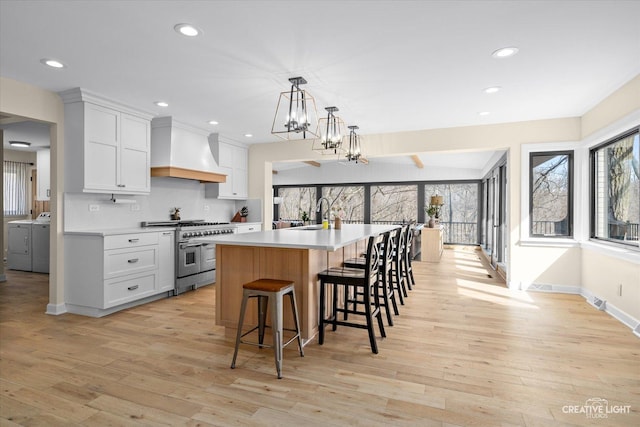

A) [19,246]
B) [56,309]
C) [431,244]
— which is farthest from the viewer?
[431,244]

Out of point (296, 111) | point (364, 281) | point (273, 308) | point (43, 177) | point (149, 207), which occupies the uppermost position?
point (296, 111)

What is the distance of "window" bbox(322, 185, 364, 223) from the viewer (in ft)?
34.8

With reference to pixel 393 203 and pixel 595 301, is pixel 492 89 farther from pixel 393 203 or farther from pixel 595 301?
pixel 393 203

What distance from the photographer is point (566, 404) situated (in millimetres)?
2084

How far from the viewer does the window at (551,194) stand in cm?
477

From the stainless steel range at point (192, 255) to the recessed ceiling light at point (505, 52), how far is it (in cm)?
370

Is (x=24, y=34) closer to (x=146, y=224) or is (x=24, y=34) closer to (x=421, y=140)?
(x=146, y=224)

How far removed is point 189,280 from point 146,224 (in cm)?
99

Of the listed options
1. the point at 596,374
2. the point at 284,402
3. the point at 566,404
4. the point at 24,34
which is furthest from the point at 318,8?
the point at 596,374

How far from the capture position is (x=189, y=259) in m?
4.87

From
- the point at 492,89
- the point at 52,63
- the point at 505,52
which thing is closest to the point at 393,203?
the point at 492,89

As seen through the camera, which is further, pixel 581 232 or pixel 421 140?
pixel 421 140

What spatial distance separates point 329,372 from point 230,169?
175 inches

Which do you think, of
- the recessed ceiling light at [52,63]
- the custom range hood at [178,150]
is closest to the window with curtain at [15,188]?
the custom range hood at [178,150]
